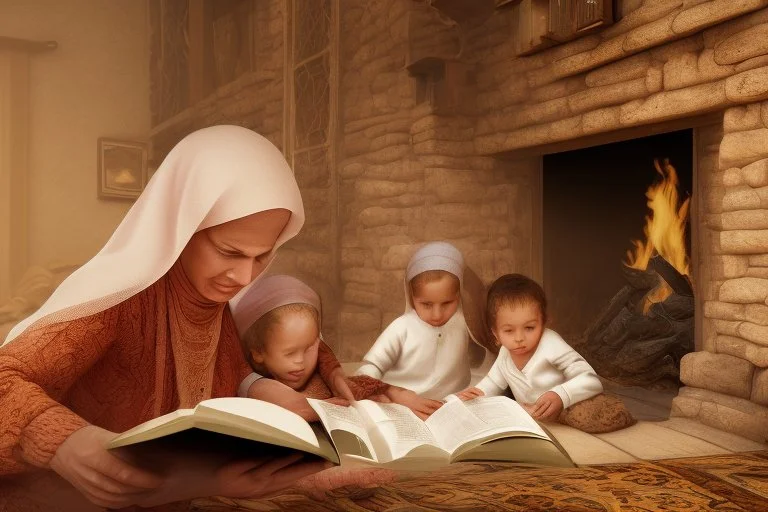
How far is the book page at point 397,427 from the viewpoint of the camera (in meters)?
2.02

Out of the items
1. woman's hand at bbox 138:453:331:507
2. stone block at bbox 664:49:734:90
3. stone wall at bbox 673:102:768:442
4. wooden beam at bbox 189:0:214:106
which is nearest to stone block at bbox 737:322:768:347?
stone wall at bbox 673:102:768:442

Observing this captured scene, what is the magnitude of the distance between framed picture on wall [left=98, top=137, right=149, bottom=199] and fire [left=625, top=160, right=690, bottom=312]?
213 cm

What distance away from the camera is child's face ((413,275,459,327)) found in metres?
2.57

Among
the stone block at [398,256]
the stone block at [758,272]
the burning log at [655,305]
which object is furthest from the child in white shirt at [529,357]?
the stone block at [758,272]

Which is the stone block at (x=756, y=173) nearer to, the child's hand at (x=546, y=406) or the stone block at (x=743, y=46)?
the stone block at (x=743, y=46)

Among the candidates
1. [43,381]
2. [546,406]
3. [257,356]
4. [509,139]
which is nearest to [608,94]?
[509,139]

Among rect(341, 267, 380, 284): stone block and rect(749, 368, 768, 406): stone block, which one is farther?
rect(749, 368, 768, 406): stone block

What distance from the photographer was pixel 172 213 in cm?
193

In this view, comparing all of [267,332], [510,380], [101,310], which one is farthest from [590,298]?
[101,310]

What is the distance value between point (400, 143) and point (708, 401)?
5.40 ft

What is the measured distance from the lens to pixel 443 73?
273 cm

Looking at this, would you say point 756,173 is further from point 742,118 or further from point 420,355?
point 420,355

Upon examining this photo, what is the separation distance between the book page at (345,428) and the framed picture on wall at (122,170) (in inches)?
33.2

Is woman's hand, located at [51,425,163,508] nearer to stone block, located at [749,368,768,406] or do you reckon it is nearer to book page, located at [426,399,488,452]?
book page, located at [426,399,488,452]
